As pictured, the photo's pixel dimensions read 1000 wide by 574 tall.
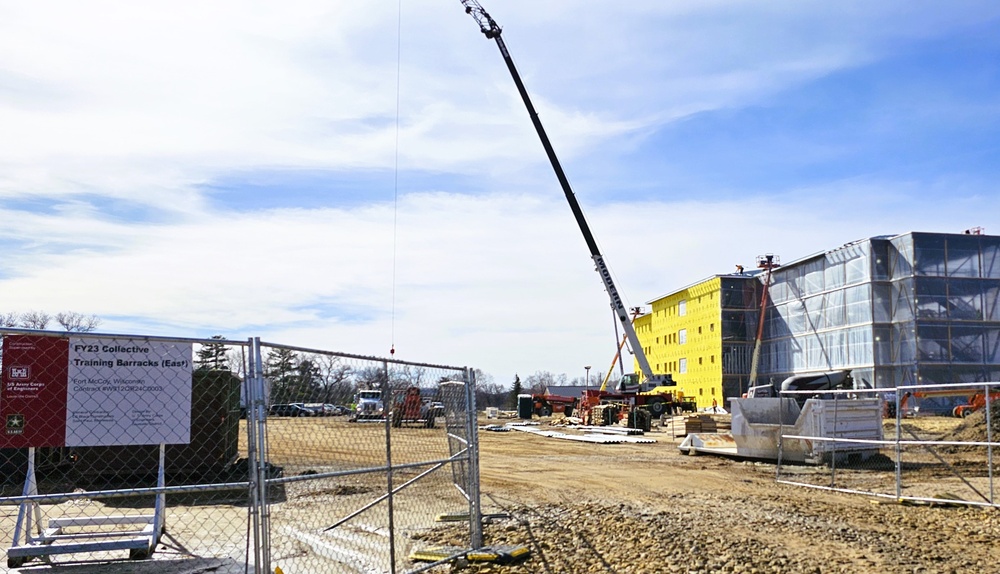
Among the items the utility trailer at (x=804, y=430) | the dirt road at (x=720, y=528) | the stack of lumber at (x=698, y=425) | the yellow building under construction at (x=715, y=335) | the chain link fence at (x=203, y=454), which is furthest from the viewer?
the yellow building under construction at (x=715, y=335)

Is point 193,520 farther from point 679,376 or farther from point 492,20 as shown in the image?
point 679,376

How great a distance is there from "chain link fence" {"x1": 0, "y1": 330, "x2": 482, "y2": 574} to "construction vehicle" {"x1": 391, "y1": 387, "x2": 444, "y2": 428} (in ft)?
0.21

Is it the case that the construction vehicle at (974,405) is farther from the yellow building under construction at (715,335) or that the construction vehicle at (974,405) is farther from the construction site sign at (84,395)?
the construction site sign at (84,395)

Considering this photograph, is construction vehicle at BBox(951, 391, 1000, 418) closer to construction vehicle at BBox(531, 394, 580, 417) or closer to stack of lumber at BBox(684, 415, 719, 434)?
stack of lumber at BBox(684, 415, 719, 434)

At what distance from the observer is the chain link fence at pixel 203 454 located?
6746mm

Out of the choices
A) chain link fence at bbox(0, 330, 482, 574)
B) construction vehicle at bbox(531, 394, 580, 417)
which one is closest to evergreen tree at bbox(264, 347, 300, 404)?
chain link fence at bbox(0, 330, 482, 574)

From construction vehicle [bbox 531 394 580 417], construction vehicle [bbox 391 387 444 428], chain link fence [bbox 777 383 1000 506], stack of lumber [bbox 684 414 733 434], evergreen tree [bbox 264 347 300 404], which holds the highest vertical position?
evergreen tree [bbox 264 347 300 404]

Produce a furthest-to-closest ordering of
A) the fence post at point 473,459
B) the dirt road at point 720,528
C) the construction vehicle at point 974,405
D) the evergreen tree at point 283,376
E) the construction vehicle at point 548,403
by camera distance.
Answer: the construction vehicle at point 548,403
the construction vehicle at point 974,405
the fence post at point 473,459
the dirt road at point 720,528
the evergreen tree at point 283,376

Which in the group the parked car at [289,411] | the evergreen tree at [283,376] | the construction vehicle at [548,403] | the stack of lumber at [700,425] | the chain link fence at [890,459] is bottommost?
A: the construction vehicle at [548,403]

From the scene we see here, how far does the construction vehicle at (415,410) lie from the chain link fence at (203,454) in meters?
0.06

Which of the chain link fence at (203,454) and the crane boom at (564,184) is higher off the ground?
the crane boom at (564,184)

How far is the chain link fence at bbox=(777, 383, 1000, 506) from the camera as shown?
13.6m

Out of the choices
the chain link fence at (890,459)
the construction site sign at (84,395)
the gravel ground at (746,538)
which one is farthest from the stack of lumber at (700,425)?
the construction site sign at (84,395)

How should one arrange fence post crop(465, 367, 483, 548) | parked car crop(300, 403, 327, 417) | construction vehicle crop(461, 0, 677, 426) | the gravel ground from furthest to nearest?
construction vehicle crop(461, 0, 677, 426) < fence post crop(465, 367, 483, 548) < the gravel ground < parked car crop(300, 403, 327, 417)
